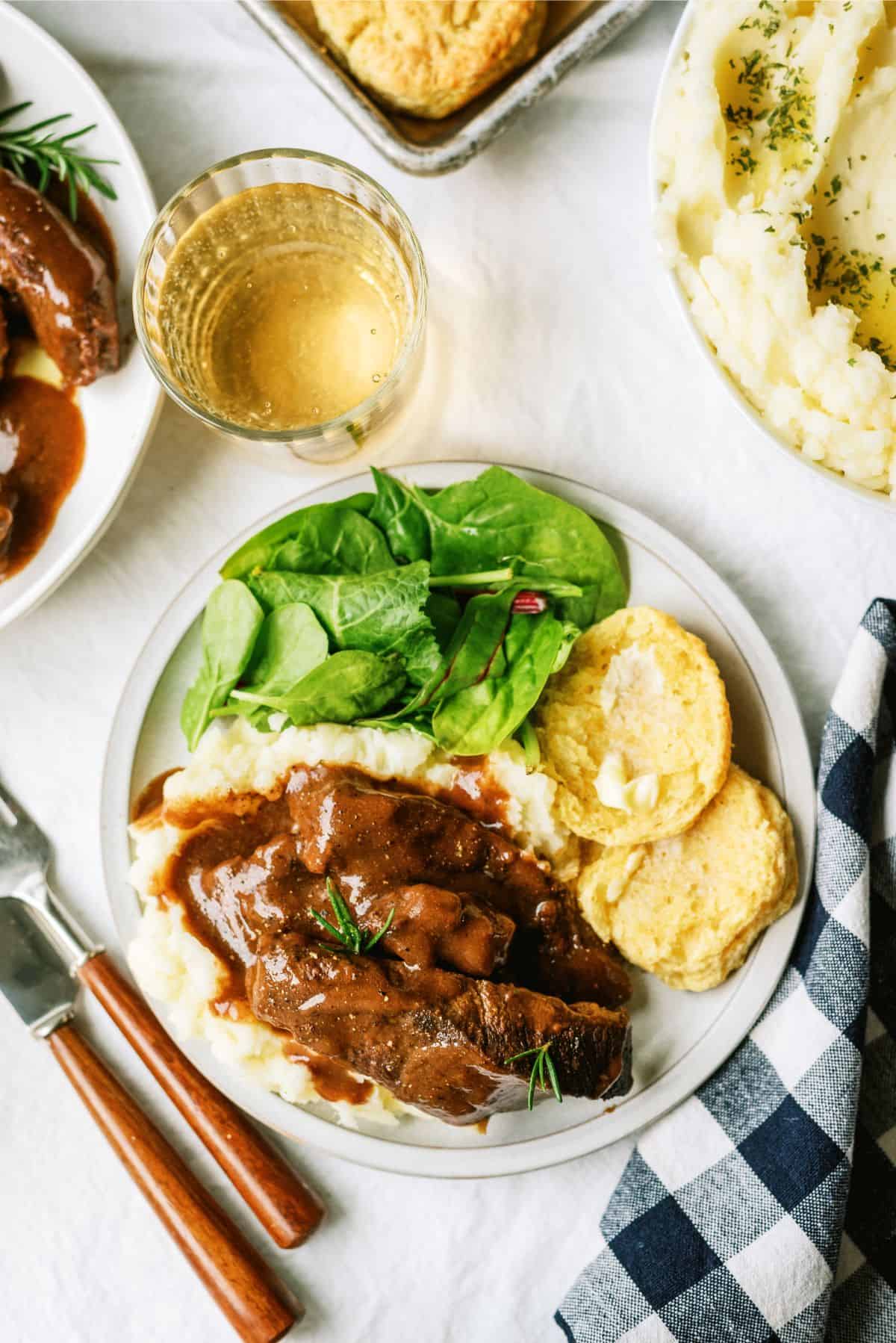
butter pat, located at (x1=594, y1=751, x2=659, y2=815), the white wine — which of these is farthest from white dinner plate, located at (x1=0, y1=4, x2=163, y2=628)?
butter pat, located at (x1=594, y1=751, x2=659, y2=815)

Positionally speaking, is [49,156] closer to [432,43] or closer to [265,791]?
[432,43]

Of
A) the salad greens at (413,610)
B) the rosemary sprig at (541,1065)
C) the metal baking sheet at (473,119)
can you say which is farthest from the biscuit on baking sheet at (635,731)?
the metal baking sheet at (473,119)

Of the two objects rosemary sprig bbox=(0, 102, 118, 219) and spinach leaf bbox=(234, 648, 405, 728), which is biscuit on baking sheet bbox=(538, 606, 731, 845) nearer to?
spinach leaf bbox=(234, 648, 405, 728)

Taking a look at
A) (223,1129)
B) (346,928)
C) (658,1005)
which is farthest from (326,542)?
(223,1129)

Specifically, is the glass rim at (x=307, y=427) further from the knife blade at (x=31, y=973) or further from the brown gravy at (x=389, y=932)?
the knife blade at (x=31, y=973)

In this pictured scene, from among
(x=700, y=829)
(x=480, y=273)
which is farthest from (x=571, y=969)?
(x=480, y=273)

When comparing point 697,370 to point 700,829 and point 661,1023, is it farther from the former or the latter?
point 661,1023
